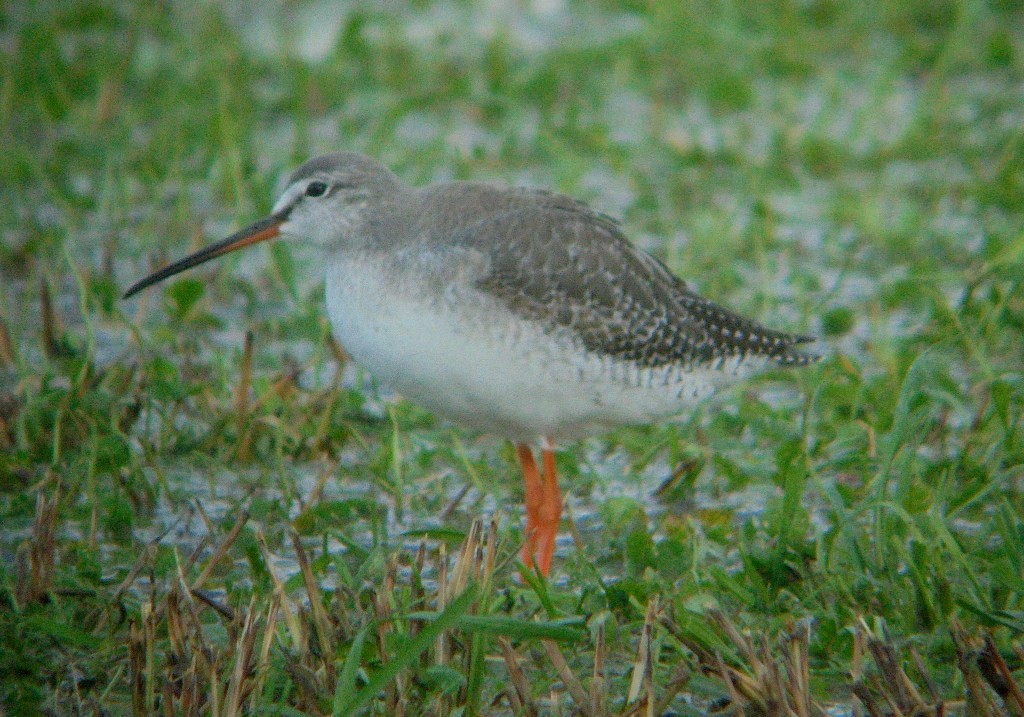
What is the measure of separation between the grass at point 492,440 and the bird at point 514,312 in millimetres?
312

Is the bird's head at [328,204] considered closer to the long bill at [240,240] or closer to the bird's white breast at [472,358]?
the long bill at [240,240]

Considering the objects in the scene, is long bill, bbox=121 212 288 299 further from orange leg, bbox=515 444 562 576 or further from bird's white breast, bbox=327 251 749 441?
orange leg, bbox=515 444 562 576

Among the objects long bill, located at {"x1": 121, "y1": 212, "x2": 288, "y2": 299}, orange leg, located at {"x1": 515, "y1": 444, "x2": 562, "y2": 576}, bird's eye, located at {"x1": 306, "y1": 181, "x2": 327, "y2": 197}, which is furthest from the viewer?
long bill, located at {"x1": 121, "y1": 212, "x2": 288, "y2": 299}

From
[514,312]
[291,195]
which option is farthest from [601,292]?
[291,195]

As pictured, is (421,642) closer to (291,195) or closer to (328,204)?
(328,204)

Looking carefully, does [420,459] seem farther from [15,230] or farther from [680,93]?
[680,93]

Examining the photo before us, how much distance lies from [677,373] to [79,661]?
2.33 m

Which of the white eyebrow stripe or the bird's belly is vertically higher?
the white eyebrow stripe

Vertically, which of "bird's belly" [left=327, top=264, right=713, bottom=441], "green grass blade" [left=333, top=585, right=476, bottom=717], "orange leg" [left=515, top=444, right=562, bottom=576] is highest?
"bird's belly" [left=327, top=264, right=713, bottom=441]

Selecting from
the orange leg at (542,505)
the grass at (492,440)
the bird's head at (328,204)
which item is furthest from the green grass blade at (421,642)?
the bird's head at (328,204)

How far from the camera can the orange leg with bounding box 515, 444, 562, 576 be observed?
17.3 ft

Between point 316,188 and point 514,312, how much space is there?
1.05 metres

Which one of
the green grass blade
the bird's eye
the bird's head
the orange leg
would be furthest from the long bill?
the green grass blade

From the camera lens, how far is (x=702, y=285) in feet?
25.2
